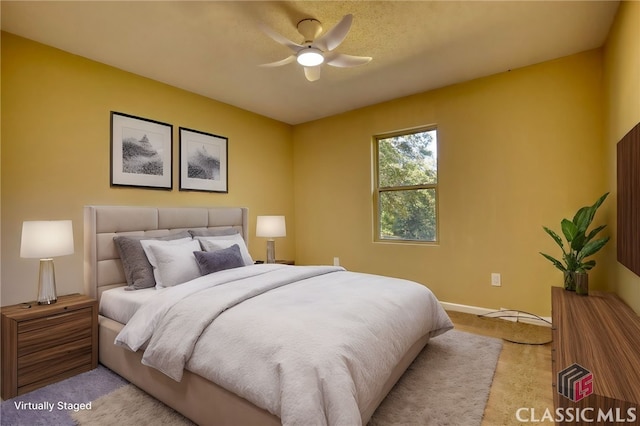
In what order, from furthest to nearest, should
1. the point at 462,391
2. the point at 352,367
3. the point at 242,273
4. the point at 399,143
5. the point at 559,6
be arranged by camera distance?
the point at 399,143
the point at 242,273
the point at 559,6
the point at 462,391
the point at 352,367

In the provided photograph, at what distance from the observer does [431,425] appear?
1.75 metres

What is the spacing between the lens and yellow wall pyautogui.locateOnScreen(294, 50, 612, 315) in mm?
2990

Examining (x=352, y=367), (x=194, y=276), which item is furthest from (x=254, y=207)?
(x=352, y=367)

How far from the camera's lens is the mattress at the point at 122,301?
2338 millimetres

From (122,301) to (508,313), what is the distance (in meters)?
3.62

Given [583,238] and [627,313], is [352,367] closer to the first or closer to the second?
[627,313]

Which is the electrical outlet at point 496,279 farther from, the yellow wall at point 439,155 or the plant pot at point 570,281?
the plant pot at point 570,281

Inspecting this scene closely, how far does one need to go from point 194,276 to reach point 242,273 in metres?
0.46

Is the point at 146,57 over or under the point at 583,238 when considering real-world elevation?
over

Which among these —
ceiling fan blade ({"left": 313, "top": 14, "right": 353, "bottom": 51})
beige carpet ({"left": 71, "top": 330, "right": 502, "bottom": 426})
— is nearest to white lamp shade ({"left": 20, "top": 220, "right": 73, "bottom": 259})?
beige carpet ({"left": 71, "top": 330, "right": 502, "bottom": 426})

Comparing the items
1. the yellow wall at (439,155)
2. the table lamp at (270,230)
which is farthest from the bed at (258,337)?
the table lamp at (270,230)

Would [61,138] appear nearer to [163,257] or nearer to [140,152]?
[140,152]
